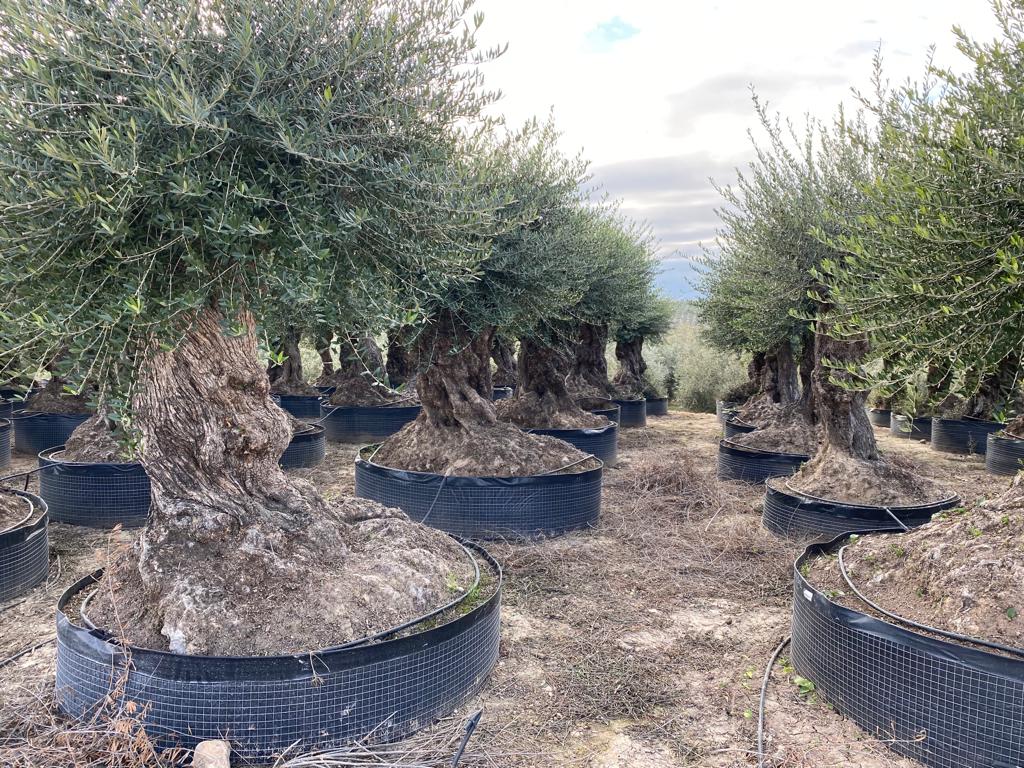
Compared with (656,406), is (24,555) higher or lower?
lower

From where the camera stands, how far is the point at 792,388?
54.4 ft

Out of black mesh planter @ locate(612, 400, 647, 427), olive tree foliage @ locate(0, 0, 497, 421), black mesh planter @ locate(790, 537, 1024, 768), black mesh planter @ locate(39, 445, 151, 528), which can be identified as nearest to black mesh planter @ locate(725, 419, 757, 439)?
black mesh planter @ locate(612, 400, 647, 427)

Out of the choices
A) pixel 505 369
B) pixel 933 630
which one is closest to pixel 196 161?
pixel 933 630

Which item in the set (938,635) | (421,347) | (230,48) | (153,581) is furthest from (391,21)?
(421,347)

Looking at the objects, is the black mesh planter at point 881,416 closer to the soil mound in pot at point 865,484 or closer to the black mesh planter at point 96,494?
the soil mound in pot at point 865,484

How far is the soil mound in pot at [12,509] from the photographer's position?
6910 millimetres

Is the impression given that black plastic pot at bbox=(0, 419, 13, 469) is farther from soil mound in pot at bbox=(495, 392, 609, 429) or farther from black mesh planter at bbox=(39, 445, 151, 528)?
soil mound in pot at bbox=(495, 392, 609, 429)

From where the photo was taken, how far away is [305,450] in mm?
12758

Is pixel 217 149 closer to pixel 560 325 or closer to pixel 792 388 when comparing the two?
pixel 560 325

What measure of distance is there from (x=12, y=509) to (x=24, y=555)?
0.70 meters

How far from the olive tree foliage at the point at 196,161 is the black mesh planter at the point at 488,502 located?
3994mm

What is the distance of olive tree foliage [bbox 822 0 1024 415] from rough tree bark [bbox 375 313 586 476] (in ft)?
17.1

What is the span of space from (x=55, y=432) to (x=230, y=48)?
11632mm

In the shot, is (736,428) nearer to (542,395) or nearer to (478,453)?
(542,395)
